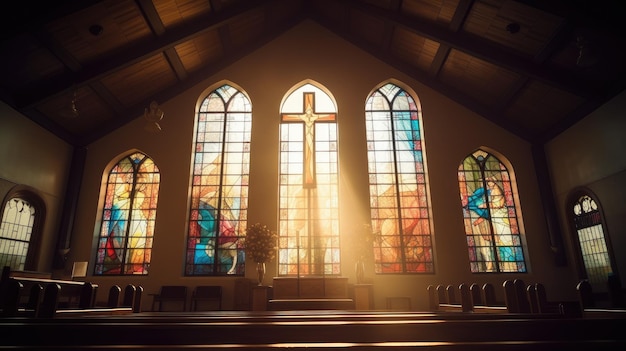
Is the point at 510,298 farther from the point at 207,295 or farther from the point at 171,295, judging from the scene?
the point at 171,295

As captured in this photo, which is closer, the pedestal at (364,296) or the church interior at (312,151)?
the church interior at (312,151)

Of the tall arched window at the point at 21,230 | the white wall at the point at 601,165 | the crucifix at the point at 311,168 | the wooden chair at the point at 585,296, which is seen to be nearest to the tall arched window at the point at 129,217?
the tall arched window at the point at 21,230

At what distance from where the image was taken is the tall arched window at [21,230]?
6.78m

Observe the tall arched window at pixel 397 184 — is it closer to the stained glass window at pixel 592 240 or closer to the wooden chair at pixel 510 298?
the stained glass window at pixel 592 240

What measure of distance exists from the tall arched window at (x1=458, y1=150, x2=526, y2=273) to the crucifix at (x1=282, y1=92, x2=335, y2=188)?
368 cm

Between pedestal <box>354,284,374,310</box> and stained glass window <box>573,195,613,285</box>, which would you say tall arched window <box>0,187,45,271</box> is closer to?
pedestal <box>354,284,374,310</box>

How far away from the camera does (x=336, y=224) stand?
27.6ft

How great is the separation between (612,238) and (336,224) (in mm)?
5221

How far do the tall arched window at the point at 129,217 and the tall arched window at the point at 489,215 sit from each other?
7.27 metres

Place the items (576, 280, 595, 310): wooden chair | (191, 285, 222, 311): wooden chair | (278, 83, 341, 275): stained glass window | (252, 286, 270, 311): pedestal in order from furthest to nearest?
(278, 83, 341, 275): stained glass window
(191, 285, 222, 311): wooden chair
(252, 286, 270, 311): pedestal
(576, 280, 595, 310): wooden chair

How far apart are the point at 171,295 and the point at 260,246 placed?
2.24 m

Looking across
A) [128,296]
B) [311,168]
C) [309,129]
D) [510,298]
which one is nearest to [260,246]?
[311,168]

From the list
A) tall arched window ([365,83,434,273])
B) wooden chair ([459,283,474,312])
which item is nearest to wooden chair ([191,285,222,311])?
tall arched window ([365,83,434,273])

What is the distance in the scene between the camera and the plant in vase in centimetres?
721
